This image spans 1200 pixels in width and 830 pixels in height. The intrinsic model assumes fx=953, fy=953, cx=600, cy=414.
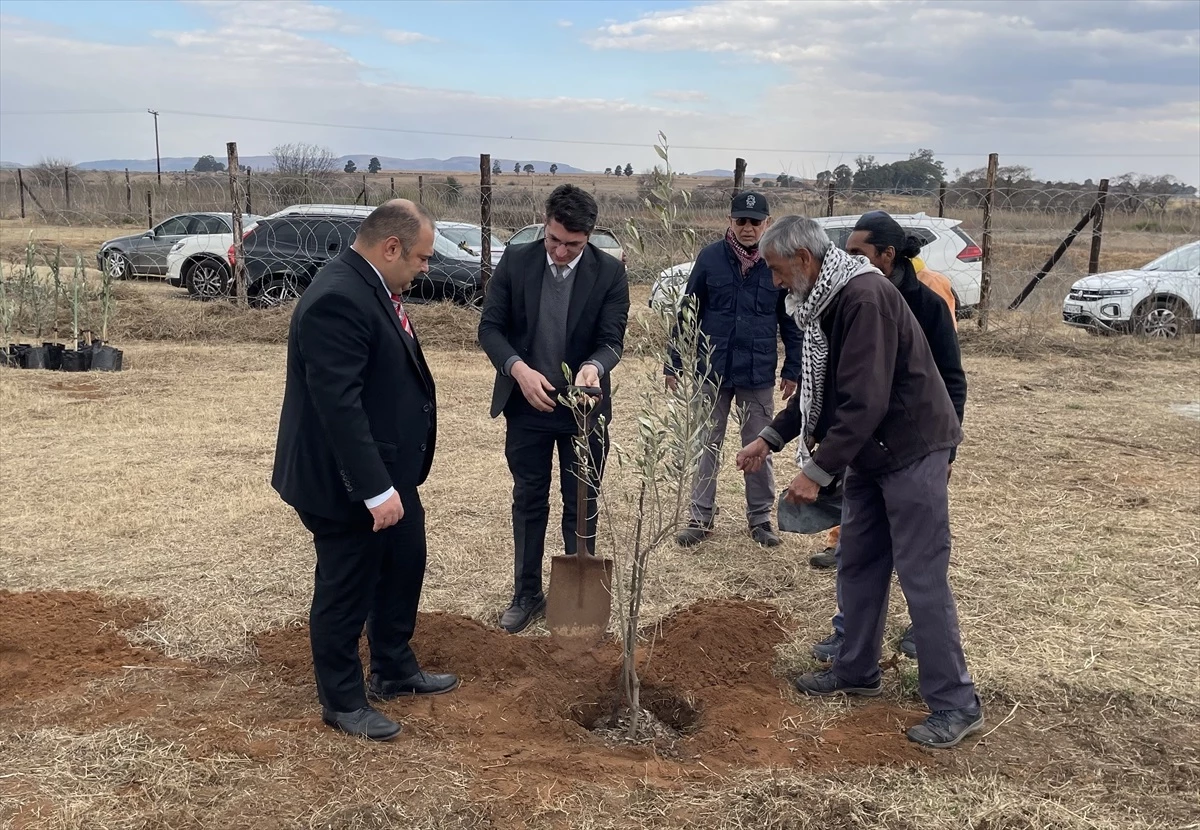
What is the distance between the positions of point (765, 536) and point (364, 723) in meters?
2.77

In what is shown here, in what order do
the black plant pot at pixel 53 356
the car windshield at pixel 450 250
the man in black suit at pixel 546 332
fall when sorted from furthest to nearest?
the car windshield at pixel 450 250 < the black plant pot at pixel 53 356 < the man in black suit at pixel 546 332

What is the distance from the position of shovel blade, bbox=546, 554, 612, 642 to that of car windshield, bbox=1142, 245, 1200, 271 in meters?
12.0

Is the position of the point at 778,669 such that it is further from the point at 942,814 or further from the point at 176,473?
the point at 176,473

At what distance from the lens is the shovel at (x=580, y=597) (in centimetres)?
396

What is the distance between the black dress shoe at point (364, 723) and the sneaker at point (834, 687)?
1.54 meters

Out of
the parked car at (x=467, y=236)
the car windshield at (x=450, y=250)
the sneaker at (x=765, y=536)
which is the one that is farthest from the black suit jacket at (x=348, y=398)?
the parked car at (x=467, y=236)

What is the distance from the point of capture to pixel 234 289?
13.1 meters

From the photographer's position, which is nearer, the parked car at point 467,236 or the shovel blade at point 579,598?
the shovel blade at point 579,598

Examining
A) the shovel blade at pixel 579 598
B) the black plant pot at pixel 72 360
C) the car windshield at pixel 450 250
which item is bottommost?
Answer: the shovel blade at pixel 579 598

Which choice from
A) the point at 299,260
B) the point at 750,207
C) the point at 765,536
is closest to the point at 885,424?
the point at 750,207

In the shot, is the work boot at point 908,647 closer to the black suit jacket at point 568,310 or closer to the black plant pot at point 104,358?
the black suit jacket at point 568,310

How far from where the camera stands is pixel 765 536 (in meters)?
5.33

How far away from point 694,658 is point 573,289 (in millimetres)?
1615

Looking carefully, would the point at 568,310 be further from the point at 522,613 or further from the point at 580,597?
the point at 522,613
